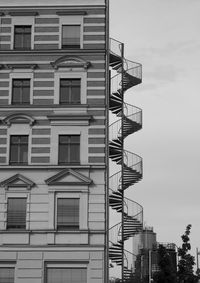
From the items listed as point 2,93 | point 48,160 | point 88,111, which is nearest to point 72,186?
point 48,160

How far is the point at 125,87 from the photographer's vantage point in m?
44.5

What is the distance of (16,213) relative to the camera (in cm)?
3903

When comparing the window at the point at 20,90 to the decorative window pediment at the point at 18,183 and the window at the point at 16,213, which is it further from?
the window at the point at 16,213

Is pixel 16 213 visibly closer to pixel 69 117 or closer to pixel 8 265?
pixel 8 265

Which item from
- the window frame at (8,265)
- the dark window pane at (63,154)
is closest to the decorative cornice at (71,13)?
the dark window pane at (63,154)

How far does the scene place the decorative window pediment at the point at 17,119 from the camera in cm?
3994

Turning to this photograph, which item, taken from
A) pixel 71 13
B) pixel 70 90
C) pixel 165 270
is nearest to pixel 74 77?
pixel 70 90

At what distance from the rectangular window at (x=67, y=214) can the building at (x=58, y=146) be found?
0.06 m

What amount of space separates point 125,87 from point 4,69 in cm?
820

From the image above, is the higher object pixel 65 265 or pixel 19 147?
pixel 19 147

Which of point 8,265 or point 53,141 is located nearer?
point 8,265

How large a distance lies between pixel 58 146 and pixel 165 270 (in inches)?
407

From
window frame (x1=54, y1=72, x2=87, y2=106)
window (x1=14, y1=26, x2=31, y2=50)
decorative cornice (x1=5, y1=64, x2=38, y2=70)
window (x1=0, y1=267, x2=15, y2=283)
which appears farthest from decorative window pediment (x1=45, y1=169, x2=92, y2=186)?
window (x1=14, y1=26, x2=31, y2=50)

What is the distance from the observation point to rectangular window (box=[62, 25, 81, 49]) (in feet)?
135
